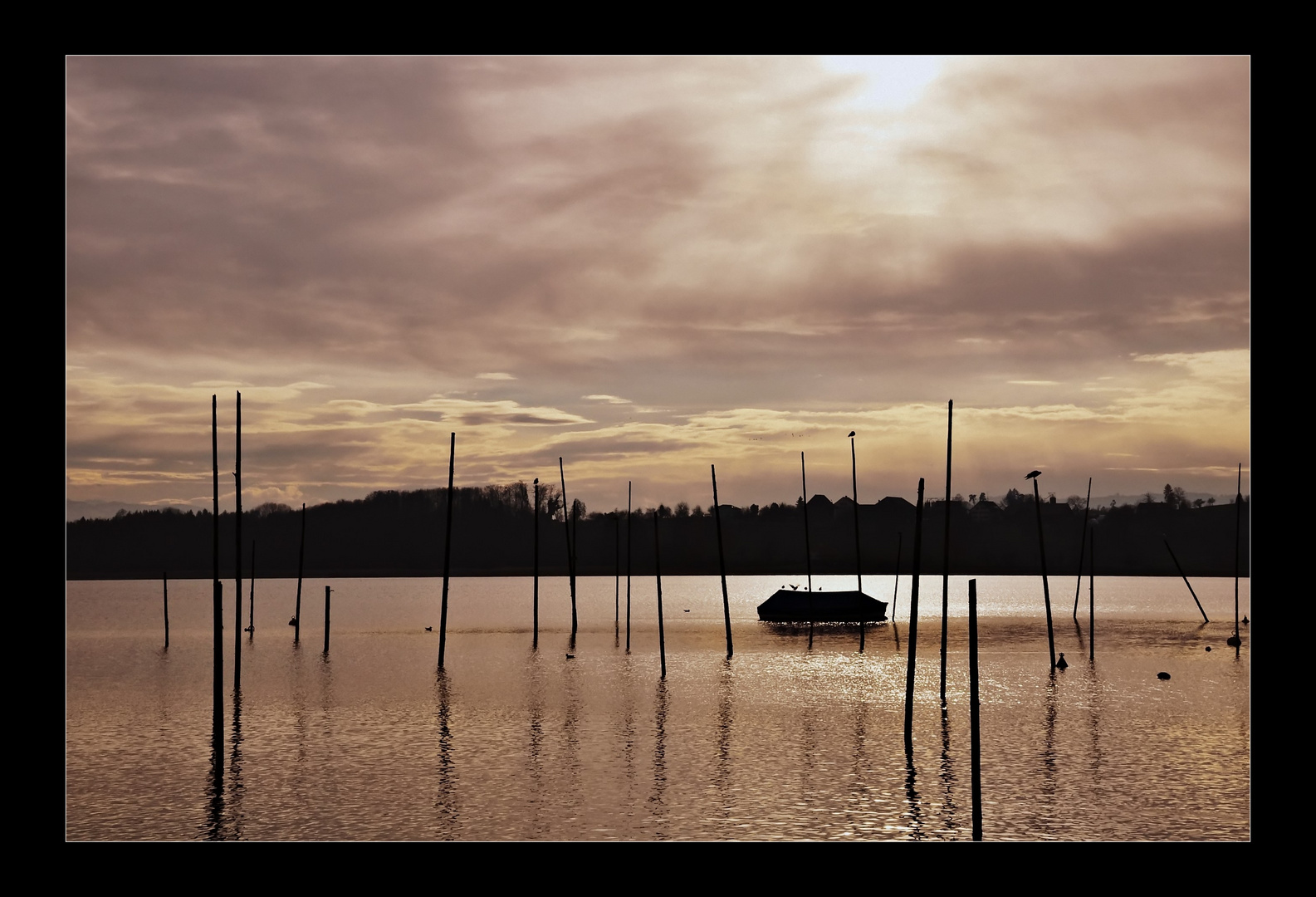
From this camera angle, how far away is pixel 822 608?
108 meters

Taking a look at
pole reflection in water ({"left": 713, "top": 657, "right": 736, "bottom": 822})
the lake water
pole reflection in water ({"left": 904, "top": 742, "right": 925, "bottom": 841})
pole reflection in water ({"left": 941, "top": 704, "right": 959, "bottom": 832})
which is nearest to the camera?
pole reflection in water ({"left": 904, "top": 742, "right": 925, "bottom": 841})

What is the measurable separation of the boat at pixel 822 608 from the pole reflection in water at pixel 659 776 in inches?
2251

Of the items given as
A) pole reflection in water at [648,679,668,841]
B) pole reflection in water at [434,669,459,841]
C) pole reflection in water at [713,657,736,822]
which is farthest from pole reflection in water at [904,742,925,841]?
pole reflection in water at [434,669,459,841]

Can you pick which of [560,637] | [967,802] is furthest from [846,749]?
[560,637]

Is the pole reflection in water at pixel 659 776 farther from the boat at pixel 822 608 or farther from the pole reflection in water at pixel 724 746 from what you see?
the boat at pixel 822 608

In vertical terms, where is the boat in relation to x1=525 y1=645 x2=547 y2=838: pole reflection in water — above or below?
below

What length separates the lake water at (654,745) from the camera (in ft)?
92.1

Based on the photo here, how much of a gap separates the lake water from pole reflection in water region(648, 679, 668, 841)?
0.36ft

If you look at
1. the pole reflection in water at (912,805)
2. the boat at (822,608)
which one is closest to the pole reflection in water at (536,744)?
the pole reflection in water at (912,805)

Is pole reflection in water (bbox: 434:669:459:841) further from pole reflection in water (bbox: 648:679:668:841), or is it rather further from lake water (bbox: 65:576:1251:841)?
pole reflection in water (bbox: 648:679:668:841)

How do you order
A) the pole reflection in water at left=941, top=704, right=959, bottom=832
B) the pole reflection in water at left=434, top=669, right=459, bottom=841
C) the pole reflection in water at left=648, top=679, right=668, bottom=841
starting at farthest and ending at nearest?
the pole reflection in water at left=941, top=704, right=959, bottom=832, the pole reflection in water at left=648, top=679, right=668, bottom=841, the pole reflection in water at left=434, top=669, right=459, bottom=841

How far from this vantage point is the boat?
107m
